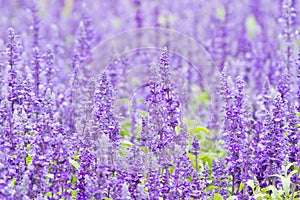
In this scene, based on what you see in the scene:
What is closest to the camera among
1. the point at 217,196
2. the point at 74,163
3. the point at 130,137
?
the point at 217,196

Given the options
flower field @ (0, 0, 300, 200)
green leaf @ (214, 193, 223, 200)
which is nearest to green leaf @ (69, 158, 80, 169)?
flower field @ (0, 0, 300, 200)

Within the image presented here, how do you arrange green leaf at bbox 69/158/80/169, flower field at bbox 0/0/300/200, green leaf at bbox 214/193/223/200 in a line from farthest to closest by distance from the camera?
green leaf at bbox 69/158/80/169 → green leaf at bbox 214/193/223/200 → flower field at bbox 0/0/300/200

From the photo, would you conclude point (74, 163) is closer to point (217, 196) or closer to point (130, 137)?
point (217, 196)

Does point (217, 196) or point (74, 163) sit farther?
point (74, 163)

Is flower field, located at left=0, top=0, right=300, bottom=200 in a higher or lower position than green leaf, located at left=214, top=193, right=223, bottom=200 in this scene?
higher

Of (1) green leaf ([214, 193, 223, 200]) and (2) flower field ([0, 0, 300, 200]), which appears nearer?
(2) flower field ([0, 0, 300, 200])

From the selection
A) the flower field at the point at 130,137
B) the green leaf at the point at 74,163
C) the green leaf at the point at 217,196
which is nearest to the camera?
the flower field at the point at 130,137

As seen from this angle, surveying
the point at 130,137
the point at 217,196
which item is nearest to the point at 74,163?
the point at 217,196

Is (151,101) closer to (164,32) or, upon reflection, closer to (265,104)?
(265,104)

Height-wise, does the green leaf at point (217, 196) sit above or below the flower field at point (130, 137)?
below

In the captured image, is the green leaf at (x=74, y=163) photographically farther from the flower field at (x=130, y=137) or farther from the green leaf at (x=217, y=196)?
the green leaf at (x=217, y=196)

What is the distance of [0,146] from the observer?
270 inches

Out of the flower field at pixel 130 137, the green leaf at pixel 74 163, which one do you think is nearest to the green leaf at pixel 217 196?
the flower field at pixel 130 137

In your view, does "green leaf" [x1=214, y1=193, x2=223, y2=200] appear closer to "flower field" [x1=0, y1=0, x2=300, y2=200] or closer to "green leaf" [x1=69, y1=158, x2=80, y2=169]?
"flower field" [x1=0, y1=0, x2=300, y2=200]
